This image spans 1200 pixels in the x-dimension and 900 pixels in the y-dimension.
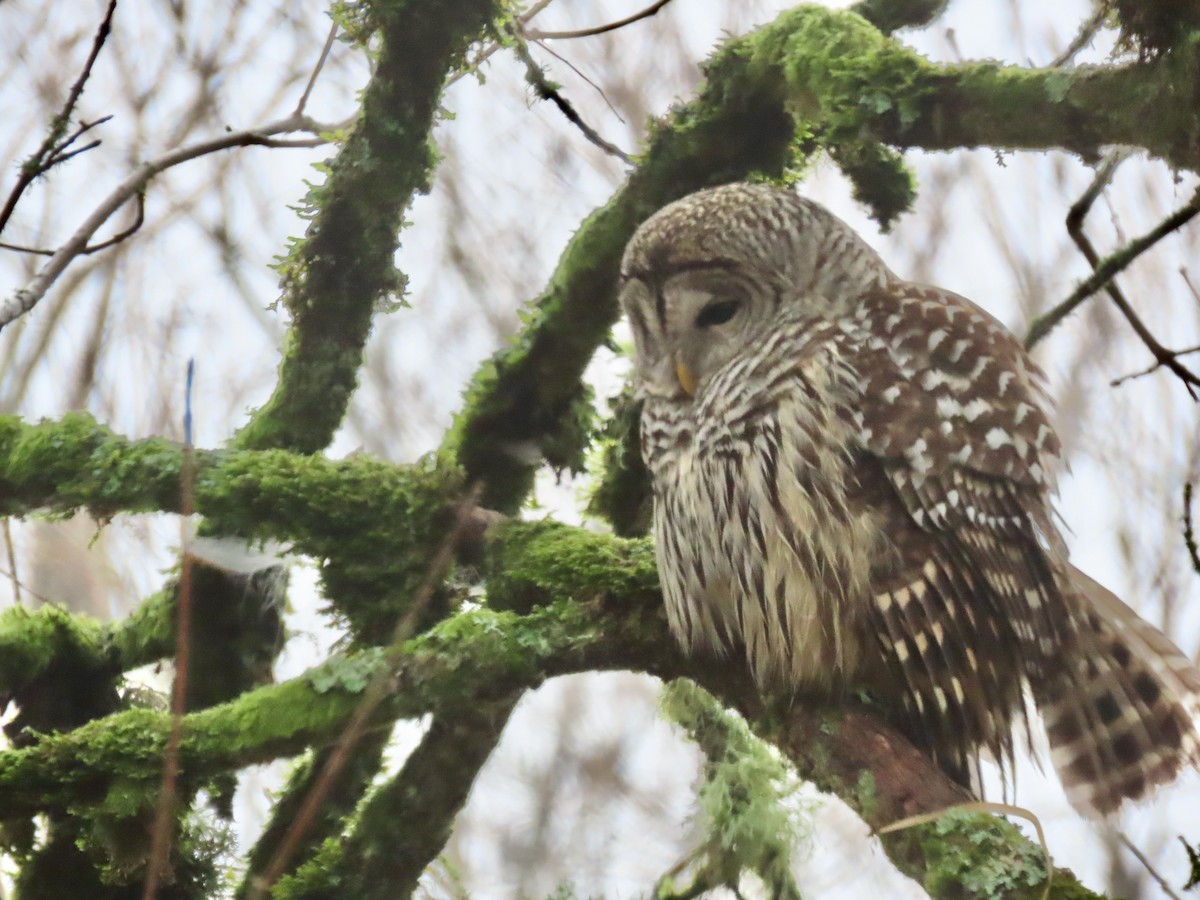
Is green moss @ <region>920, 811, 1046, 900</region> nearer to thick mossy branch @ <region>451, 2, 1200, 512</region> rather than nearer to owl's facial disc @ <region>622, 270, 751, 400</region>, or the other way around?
owl's facial disc @ <region>622, 270, 751, 400</region>

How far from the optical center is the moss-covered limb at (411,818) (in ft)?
5.20

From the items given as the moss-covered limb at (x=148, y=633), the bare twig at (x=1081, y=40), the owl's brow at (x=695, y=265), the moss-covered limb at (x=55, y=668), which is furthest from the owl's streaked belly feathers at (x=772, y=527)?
the moss-covered limb at (x=55, y=668)

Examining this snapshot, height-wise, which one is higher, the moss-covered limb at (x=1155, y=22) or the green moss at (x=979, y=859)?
the moss-covered limb at (x=1155, y=22)

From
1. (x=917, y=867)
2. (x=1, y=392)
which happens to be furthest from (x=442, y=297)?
(x=917, y=867)

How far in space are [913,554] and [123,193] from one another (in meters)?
1.25

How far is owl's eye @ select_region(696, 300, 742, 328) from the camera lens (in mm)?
1676

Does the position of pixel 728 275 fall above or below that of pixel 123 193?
below

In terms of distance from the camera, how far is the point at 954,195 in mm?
2381

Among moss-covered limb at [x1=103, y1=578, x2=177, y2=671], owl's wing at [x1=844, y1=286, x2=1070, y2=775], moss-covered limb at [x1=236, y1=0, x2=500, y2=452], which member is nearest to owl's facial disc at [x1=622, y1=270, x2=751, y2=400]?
owl's wing at [x1=844, y1=286, x2=1070, y2=775]

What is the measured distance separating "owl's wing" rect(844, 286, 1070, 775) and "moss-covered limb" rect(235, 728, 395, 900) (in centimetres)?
77

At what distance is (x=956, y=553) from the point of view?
1.45 m

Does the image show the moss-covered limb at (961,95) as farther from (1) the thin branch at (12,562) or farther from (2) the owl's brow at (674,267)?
(1) the thin branch at (12,562)

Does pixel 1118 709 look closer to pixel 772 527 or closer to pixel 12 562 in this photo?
pixel 772 527

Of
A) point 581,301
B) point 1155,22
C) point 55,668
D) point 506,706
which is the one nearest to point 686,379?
point 581,301
